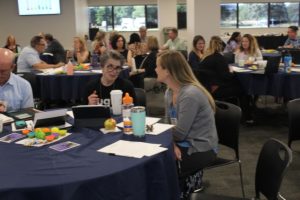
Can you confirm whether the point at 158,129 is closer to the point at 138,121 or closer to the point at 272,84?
the point at 138,121

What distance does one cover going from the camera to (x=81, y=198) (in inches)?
64.5

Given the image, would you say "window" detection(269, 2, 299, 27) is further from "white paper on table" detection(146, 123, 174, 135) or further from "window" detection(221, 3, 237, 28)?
"white paper on table" detection(146, 123, 174, 135)

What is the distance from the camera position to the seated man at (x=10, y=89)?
9.02 feet

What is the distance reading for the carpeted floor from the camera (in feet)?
10.8

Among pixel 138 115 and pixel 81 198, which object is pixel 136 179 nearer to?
pixel 81 198

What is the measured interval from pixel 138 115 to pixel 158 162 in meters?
0.36

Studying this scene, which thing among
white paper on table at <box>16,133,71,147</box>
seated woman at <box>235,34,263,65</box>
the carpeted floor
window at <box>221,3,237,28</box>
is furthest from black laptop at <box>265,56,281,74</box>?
window at <box>221,3,237,28</box>

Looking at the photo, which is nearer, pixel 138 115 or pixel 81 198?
pixel 81 198

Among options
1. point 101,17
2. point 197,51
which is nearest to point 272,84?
point 197,51

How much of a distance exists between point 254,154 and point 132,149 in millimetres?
2475

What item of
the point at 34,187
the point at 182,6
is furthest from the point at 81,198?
the point at 182,6

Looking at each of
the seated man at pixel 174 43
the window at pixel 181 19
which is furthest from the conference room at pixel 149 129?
the window at pixel 181 19

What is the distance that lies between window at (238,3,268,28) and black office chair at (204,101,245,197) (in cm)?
1034

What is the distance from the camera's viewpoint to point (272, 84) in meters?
4.96
